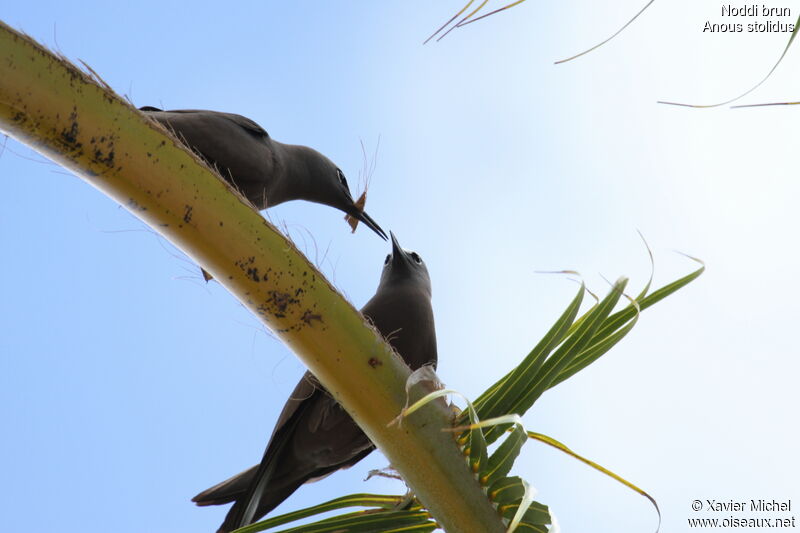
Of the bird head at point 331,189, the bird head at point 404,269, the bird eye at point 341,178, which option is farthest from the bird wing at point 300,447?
the bird eye at point 341,178

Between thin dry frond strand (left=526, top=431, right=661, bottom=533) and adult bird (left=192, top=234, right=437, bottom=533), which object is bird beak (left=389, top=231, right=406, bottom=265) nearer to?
adult bird (left=192, top=234, right=437, bottom=533)

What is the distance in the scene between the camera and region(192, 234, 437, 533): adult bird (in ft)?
7.79

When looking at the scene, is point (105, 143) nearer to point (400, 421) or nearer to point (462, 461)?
point (400, 421)

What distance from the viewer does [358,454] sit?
2.68 meters

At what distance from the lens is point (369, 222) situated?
3.70 metres

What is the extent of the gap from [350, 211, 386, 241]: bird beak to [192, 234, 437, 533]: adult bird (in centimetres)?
86

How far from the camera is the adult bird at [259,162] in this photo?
2924 millimetres

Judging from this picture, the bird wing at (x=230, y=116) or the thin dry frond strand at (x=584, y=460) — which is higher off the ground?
the bird wing at (x=230, y=116)

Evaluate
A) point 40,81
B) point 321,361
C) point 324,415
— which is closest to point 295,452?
point 324,415

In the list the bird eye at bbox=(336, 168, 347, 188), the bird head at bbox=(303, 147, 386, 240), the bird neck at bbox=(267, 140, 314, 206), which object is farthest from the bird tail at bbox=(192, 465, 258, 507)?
the bird eye at bbox=(336, 168, 347, 188)

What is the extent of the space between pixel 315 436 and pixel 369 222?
4.62 ft

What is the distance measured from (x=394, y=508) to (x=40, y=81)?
1047 mm

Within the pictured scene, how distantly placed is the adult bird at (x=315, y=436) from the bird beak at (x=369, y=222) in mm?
858

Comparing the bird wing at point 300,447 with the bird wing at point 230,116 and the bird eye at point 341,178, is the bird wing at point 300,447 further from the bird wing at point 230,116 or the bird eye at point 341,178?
the bird eye at point 341,178
